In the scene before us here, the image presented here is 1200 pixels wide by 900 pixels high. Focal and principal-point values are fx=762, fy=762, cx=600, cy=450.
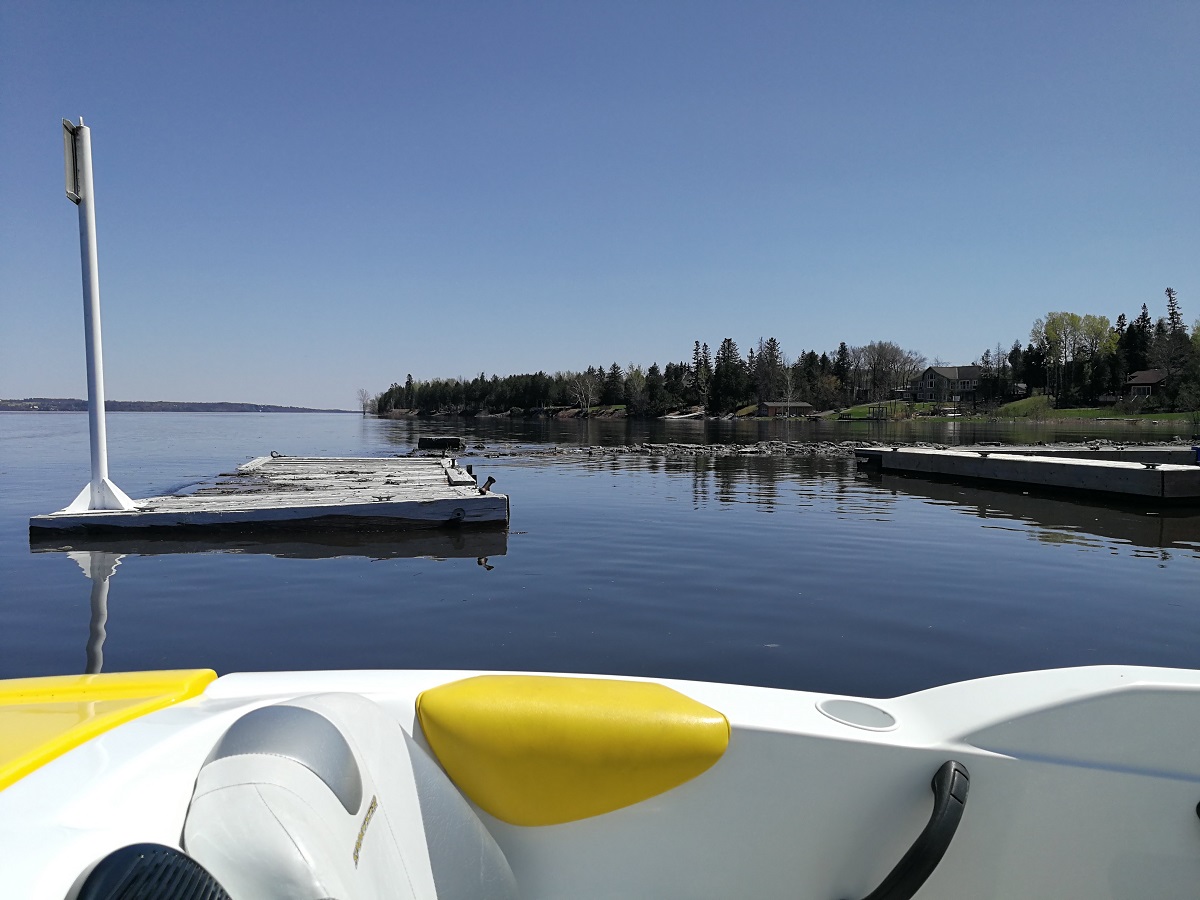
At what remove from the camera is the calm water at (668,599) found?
625 cm

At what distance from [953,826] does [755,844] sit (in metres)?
0.56

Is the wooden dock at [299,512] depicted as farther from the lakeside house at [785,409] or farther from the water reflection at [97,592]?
the lakeside house at [785,409]

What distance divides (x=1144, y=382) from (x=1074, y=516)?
335 ft

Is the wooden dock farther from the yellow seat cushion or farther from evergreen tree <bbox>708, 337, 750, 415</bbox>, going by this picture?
evergreen tree <bbox>708, 337, 750, 415</bbox>

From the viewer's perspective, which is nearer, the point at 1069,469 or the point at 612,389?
the point at 1069,469

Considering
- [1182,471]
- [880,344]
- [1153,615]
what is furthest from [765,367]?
[1153,615]

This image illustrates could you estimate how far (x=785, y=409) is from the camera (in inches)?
4734

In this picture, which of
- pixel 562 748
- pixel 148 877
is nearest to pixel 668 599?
pixel 562 748

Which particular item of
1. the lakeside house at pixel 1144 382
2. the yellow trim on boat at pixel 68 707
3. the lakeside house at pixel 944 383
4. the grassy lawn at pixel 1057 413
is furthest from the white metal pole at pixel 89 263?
the lakeside house at pixel 944 383

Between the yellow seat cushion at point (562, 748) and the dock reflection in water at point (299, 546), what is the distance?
7.87 metres

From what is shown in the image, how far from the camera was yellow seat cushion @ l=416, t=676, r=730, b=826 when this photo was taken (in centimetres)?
217

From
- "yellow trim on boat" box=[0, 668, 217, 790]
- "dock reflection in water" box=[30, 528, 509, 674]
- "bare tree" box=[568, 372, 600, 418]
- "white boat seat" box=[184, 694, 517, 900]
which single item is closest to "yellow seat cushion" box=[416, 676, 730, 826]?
"white boat seat" box=[184, 694, 517, 900]

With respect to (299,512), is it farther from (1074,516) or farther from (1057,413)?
(1057,413)

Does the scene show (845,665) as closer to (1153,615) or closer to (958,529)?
(1153,615)
